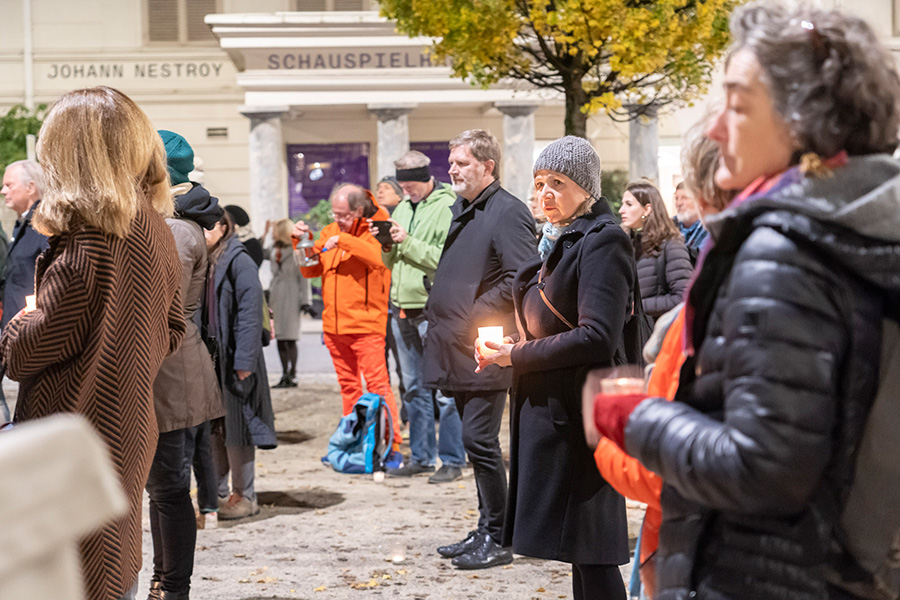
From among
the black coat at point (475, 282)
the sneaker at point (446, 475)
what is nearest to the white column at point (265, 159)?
the sneaker at point (446, 475)

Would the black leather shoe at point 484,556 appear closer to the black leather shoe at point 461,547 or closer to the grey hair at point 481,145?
the black leather shoe at point 461,547

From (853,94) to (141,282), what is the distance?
7.23 ft

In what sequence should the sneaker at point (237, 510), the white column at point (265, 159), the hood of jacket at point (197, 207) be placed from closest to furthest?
the hood of jacket at point (197, 207), the sneaker at point (237, 510), the white column at point (265, 159)

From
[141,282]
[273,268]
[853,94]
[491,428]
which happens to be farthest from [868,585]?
[273,268]

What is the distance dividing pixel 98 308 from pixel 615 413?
1.73 m

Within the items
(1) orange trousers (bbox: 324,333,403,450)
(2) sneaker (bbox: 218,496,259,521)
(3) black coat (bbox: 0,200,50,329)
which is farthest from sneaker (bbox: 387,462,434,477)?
(3) black coat (bbox: 0,200,50,329)

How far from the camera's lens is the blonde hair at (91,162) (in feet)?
9.12

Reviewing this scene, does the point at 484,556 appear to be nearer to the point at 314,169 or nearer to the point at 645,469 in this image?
the point at 645,469

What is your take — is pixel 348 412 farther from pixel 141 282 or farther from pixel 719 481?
pixel 719 481

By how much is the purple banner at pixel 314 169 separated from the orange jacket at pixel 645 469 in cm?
1892

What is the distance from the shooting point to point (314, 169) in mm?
20562

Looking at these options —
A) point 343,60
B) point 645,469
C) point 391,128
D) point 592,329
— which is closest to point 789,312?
point 645,469

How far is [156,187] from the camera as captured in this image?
3.22 m

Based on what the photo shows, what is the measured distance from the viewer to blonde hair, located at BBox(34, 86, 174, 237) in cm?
278
